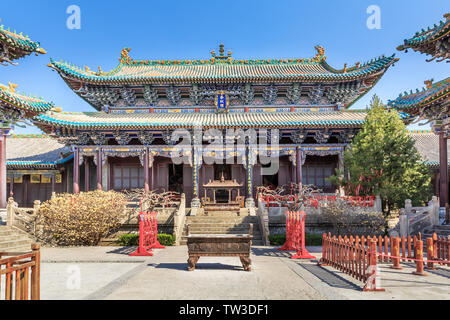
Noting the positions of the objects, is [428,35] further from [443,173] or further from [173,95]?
[173,95]

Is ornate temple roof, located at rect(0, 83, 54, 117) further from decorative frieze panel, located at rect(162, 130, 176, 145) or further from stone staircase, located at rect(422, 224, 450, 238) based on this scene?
stone staircase, located at rect(422, 224, 450, 238)

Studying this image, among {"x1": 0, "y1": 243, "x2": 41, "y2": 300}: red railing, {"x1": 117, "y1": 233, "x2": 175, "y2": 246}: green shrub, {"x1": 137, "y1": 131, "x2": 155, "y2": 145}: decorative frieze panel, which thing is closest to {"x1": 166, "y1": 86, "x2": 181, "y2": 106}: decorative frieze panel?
{"x1": 137, "y1": 131, "x2": 155, "y2": 145}: decorative frieze panel

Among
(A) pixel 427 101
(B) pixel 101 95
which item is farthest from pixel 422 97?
(B) pixel 101 95

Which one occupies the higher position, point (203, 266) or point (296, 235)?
point (296, 235)

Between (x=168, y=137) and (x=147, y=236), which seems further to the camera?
(x=168, y=137)

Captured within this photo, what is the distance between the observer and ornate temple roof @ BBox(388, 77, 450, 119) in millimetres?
12617

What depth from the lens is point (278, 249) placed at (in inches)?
454

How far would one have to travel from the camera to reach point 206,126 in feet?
55.3

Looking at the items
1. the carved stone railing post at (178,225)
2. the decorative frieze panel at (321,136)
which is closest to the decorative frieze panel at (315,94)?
the decorative frieze panel at (321,136)

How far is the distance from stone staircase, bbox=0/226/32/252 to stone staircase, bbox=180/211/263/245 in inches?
226

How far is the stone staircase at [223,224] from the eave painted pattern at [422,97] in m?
7.80

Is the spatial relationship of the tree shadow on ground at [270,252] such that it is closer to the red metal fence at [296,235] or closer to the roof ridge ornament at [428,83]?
the red metal fence at [296,235]

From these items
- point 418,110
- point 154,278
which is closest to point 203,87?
point 418,110

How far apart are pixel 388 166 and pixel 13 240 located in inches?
581
